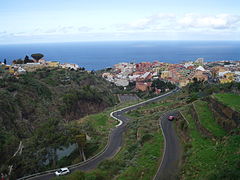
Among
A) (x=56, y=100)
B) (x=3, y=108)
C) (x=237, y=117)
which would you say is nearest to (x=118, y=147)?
(x=237, y=117)

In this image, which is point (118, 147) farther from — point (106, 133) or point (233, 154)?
point (233, 154)

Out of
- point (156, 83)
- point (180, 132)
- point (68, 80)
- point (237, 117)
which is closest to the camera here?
point (237, 117)

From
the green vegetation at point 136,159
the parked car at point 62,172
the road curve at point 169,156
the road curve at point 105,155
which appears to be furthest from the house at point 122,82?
the parked car at point 62,172

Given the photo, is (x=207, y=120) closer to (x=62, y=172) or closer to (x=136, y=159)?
(x=136, y=159)

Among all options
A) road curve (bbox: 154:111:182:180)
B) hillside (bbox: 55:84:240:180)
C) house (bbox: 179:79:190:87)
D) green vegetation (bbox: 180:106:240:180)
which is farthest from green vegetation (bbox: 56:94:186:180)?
house (bbox: 179:79:190:87)

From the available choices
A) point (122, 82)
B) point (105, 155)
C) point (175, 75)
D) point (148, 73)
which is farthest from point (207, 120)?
point (148, 73)

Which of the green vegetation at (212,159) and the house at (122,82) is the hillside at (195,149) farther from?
the house at (122,82)

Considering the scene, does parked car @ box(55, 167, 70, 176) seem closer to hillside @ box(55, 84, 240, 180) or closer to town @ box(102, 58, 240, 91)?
hillside @ box(55, 84, 240, 180)
